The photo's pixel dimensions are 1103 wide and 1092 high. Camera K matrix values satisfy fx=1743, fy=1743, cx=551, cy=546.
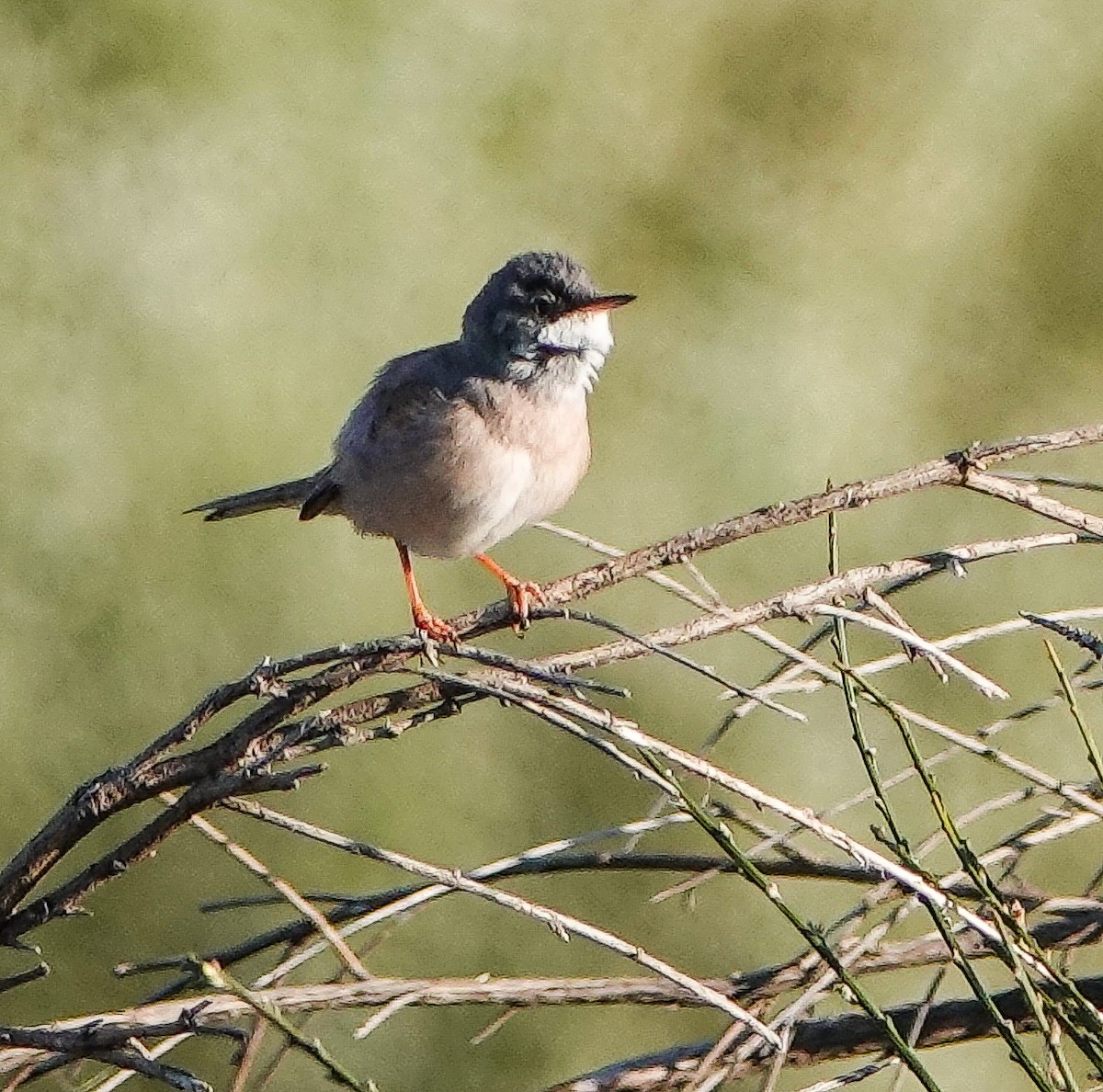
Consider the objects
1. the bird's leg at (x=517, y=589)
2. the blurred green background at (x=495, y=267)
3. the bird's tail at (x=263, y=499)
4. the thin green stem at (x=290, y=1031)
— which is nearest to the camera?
the thin green stem at (x=290, y=1031)

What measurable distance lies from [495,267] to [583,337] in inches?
29.7

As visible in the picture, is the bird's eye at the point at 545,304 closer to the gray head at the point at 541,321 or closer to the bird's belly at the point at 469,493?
the gray head at the point at 541,321

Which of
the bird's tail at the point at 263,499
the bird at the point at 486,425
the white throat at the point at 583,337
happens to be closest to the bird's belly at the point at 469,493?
the bird at the point at 486,425

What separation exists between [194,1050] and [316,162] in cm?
178

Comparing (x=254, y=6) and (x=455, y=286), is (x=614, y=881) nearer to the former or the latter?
(x=455, y=286)

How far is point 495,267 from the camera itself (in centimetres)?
358

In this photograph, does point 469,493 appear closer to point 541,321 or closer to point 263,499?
point 541,321

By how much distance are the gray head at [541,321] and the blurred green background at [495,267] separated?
0.63 meters

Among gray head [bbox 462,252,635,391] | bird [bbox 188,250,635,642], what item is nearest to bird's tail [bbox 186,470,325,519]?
bird [bbox 188,250,635,642]

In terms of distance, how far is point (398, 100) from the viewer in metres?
3.65

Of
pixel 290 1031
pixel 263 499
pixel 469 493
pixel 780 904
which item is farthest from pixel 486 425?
pixel 290 1031

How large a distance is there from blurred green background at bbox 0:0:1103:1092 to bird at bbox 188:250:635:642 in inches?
24.2

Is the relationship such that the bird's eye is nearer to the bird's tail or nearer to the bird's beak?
the bird's beak

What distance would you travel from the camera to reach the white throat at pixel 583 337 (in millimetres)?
2861
